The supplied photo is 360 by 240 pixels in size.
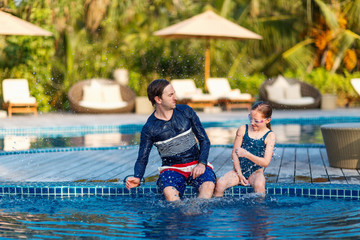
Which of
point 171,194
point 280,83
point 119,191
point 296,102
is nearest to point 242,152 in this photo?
point 171,194

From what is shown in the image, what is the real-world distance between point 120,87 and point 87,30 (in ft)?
14.5

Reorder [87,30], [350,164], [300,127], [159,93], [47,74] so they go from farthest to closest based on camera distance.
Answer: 1. [87,30]
2. [47,74]
3. [300,127]
4. [350,164]
5. [159,93]

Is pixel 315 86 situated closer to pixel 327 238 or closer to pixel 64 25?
pixel 64 25

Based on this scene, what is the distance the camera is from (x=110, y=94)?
1723 centimetres

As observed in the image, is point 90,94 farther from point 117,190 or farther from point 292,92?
point 117,190

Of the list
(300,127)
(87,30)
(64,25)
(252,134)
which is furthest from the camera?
(87,30)

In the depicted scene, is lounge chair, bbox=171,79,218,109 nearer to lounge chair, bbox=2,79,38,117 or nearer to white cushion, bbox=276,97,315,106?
white cushion, bbox=276,97,315,106

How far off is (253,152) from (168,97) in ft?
3.14

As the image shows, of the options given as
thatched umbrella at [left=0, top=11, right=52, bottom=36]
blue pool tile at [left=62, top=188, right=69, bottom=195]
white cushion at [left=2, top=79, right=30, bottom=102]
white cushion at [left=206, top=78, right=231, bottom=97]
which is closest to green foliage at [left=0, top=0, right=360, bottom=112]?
white cushion at [left=2, top=79, right=30, bottom=102]

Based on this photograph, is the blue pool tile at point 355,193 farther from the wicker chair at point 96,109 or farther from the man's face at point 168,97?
the wicker chair at point 96,109

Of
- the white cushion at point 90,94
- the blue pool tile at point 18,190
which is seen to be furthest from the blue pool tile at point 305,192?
the white cushion at point 90,94

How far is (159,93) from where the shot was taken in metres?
4.80

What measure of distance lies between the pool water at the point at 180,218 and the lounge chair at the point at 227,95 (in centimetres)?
1207

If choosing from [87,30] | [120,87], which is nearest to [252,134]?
[120,87]
